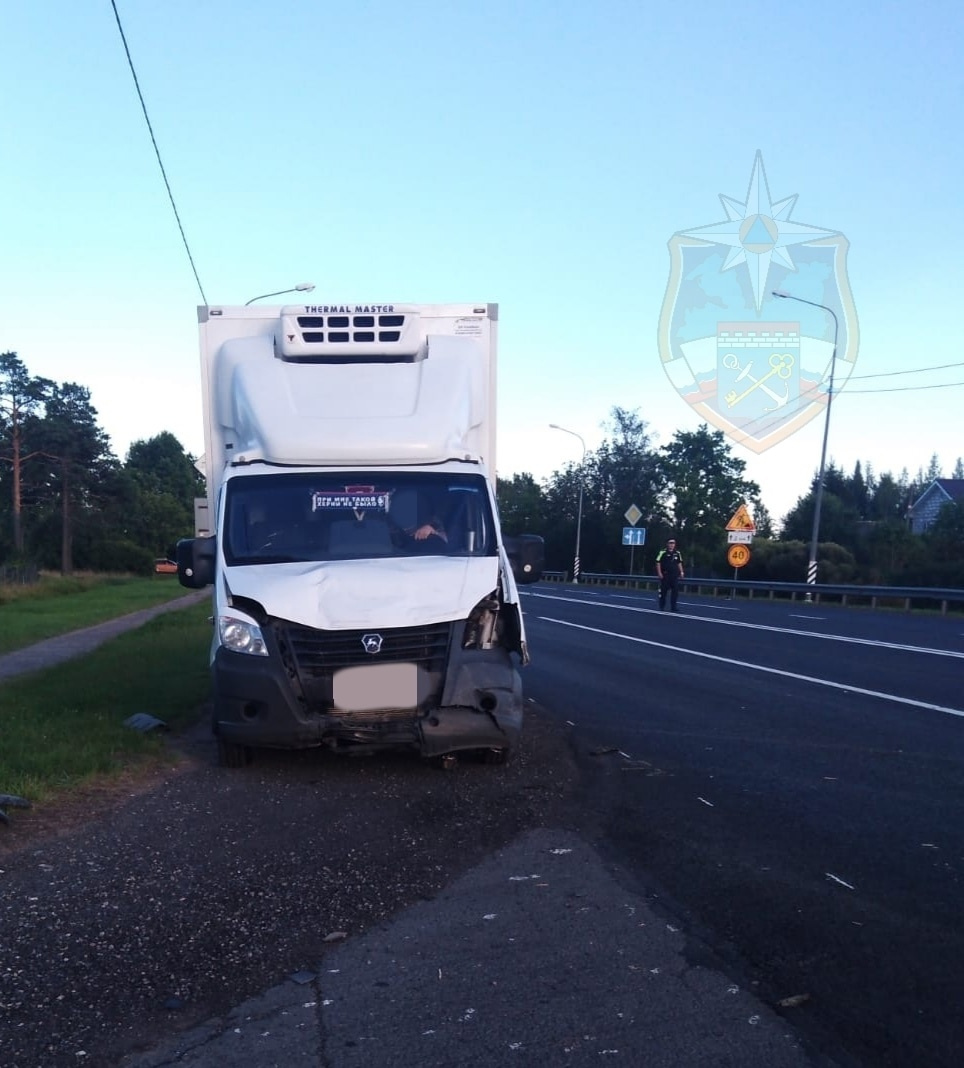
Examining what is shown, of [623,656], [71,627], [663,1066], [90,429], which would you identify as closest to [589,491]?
[90,429]

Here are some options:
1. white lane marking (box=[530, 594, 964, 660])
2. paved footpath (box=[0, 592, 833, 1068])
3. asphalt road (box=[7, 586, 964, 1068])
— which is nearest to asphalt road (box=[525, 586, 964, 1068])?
asphalt road (box=[7, 586, 964, 1068])

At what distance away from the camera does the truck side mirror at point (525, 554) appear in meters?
8.48

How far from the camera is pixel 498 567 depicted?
7637mm

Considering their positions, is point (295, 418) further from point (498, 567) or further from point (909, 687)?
point (909, 687)

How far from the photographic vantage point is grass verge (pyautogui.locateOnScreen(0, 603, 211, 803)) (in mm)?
7434

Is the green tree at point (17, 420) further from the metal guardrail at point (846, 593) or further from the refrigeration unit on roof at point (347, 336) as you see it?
the refrigeration unit on roof at point (347, 336)

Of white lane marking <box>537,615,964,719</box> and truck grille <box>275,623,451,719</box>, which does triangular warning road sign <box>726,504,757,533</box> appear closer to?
white lane marking <box>537,615,964,719</box>

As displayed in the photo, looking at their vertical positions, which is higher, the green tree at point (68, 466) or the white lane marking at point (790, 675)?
the green tree at point (68, 466)

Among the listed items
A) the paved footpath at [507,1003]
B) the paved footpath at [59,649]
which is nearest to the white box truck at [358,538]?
the paved footpath at [507,1003]

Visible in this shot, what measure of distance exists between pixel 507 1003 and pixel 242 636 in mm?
3717

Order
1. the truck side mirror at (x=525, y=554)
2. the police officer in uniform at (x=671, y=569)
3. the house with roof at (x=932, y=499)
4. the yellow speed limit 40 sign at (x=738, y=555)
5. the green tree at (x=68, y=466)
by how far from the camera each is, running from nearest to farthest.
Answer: the truck side mirror at (x=525, y=554) < the police officer in uniform at (x=671, y=569) < the yellow speed limit 40 sign at (x=738, y=555) < the green tree at (x=68, y=466) < the house with roof at (x=932, y=499)

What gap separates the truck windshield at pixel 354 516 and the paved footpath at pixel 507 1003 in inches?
130

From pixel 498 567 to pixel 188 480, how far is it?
4563 inches

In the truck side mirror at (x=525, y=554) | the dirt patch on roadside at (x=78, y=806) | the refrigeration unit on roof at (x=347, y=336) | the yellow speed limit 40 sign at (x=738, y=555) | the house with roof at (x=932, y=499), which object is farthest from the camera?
the house with roof at (x=932, y=499)
